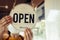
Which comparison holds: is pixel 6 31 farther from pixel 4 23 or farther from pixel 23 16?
pixel 23 16

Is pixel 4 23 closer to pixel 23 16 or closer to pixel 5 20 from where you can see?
pixel 5 20

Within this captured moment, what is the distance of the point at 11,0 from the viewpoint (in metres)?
1.06

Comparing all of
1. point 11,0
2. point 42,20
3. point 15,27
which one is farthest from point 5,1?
Answer: point 42,20

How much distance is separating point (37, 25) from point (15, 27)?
6.2 inches

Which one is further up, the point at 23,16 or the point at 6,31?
the point at 23,16

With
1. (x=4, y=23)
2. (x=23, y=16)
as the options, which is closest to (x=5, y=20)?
(x=4, y=23)

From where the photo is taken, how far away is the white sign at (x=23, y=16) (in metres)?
1.05

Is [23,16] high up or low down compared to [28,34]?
up

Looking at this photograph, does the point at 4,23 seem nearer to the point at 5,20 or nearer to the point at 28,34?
the point at 5,20

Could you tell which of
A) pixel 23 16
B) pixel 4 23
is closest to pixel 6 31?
pixel 4 23

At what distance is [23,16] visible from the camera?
107 cm

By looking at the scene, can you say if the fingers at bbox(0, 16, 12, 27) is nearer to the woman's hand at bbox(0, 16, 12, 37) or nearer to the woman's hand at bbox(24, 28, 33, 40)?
the woman's hand at bbox(0, 16, 12, 37)

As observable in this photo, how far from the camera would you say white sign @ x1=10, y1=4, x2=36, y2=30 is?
3.46 ft

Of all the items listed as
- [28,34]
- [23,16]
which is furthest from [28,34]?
[23,16]
